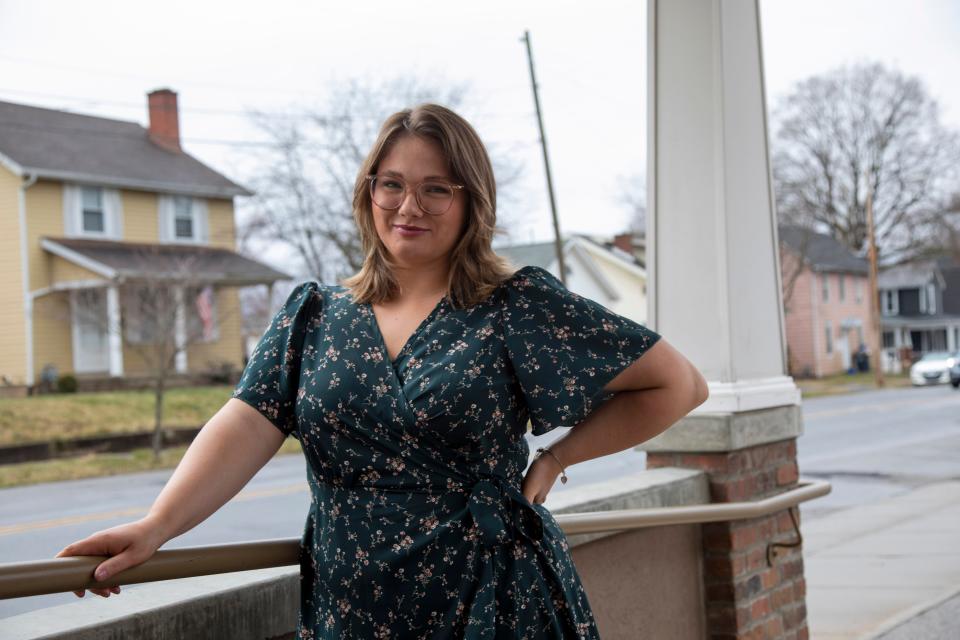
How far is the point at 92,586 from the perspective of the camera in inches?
65.9

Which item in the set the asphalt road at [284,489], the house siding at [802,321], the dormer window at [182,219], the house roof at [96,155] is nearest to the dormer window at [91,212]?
the house roof at [96,155]

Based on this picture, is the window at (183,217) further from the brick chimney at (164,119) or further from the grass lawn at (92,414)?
the grass lawn at (92,414)

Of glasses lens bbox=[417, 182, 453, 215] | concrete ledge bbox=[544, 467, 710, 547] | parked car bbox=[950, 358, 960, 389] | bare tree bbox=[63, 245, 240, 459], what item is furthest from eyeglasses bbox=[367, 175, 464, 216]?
parked car bbox=[950, 358, 960, 389]

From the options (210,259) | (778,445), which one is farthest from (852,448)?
(210,259)

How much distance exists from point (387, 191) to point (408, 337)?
27cm

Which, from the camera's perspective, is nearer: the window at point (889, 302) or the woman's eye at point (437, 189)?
the woman's eye at point (437, 189)

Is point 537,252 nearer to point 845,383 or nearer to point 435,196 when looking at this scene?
point 845,383

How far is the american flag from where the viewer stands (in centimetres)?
2147

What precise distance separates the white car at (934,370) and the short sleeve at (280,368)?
35.0m

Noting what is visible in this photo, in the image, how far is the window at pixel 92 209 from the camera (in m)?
22.0

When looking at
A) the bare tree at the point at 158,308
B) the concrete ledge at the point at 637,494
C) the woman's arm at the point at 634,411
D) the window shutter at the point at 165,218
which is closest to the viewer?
the woman's arm at the point at 634,411

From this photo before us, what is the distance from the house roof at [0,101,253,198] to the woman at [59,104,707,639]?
20.5m

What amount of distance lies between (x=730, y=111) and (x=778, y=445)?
1253 millimetres

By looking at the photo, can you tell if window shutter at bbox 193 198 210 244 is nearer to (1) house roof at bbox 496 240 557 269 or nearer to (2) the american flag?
(2) the american flag
